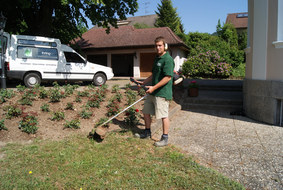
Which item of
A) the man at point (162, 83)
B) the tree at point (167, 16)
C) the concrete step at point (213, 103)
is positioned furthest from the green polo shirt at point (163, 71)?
the tree at point (167, 16)

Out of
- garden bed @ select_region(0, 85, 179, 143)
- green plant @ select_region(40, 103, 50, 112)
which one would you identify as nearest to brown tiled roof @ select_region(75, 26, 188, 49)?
garden bed @ select_region(0, 85, 179, 143)

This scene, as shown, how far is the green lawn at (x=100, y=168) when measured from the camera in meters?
3.05

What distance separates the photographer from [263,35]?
6227mm

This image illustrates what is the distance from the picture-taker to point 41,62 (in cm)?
1053

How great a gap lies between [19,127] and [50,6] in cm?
955

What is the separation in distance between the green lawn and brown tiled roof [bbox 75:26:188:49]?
17.2 meters

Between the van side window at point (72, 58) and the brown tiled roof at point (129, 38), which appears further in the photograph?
the brown tiled roof at point (129, 38)

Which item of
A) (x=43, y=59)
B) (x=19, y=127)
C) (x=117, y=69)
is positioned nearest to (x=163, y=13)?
(x=117, y=69)

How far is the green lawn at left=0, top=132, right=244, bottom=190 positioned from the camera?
305 cm

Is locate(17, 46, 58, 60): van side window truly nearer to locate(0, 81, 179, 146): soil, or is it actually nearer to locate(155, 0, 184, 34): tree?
locate(0, 81, 179, 146): soil

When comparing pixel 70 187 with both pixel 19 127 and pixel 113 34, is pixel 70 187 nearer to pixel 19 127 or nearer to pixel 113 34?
pixel 19 127

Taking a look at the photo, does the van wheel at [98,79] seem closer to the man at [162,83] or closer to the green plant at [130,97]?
the green plant at [130,97]

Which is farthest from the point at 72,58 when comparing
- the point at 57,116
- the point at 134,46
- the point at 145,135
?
the point at 134,46

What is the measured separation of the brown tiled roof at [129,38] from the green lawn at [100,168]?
56.5 ft
